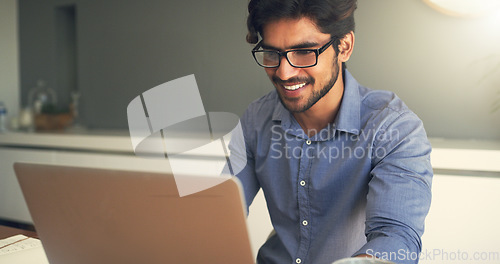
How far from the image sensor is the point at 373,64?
104 inches

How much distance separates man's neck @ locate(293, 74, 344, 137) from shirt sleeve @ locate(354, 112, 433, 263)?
22cm

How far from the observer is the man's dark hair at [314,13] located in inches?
52.7

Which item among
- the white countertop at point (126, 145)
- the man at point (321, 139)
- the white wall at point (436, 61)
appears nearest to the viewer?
the man at point (321, 139)

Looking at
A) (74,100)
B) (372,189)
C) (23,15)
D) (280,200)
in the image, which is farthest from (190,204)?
(23,15)

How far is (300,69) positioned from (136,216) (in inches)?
30.9

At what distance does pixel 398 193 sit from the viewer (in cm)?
112

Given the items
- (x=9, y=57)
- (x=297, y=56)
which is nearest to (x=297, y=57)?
(x=297, y=56)

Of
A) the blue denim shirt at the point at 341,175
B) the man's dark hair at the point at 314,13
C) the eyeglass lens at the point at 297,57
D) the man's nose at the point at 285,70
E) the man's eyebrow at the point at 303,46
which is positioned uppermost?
the man's dark hair at the point at 314,13

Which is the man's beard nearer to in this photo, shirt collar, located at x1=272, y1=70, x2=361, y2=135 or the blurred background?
shirt collar, located at x1=272, y1=70, x2=361, y2=135

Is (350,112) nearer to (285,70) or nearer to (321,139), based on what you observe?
(321,139)

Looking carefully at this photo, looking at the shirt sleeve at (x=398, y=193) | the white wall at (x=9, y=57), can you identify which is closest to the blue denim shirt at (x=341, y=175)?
the shirt sleeve at (x=398, y=193)

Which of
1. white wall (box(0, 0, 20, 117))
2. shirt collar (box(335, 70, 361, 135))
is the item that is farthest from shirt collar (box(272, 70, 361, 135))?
white wall (box(0, 0, 20, 117))

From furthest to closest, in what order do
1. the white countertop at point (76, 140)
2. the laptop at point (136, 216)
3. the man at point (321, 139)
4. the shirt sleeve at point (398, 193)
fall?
the white countertop at point (76, 140) → the man at point (321, 139) → the shirt sleeve at point (398, 193) → the laptop at point (136, 216)

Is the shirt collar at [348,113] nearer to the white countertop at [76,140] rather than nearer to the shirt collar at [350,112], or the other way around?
the shirt collar at [350,112]
